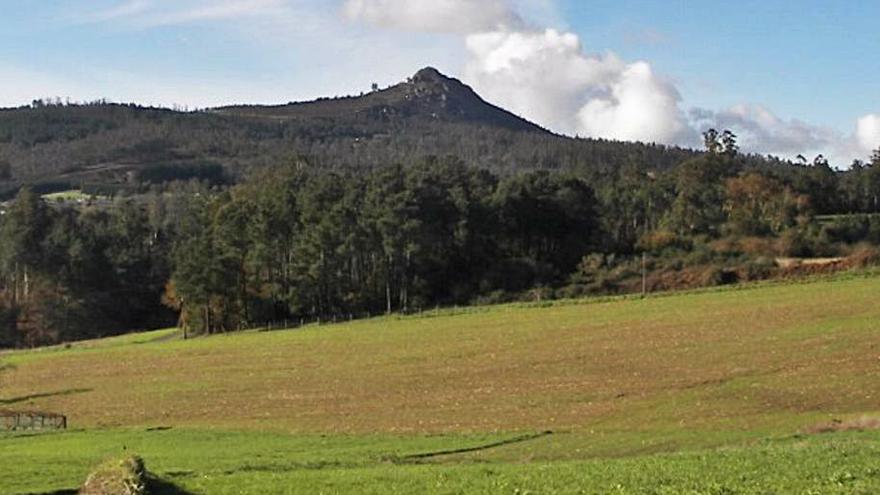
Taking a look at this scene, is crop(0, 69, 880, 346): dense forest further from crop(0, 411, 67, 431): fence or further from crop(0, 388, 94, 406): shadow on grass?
crop(0, 411, 67, 431): fence

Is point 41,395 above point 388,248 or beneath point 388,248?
beneath

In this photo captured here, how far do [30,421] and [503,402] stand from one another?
883 inches

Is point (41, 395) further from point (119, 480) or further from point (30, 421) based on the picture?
point (119, 480)

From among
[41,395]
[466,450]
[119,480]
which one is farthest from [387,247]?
[119,480]

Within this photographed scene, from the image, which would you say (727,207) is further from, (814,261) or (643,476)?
(643,476)

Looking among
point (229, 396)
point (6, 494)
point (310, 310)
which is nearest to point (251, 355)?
point (229, 396)

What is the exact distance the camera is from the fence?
49344 millimetres

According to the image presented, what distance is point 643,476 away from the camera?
2106 cm

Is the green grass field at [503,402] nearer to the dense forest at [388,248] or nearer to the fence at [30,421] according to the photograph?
the fence at [30,421]

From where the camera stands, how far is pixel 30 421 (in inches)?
1989

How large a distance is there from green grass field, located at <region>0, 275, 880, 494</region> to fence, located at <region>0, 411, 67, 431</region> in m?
1.38

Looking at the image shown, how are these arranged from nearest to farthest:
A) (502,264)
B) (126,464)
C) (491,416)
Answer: (126,464)
(491,416)
(502,264)

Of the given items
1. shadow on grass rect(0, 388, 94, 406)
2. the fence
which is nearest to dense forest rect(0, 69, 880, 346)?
shadow on grass rect(0, 388, 94, 406)

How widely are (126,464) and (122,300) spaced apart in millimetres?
118142
